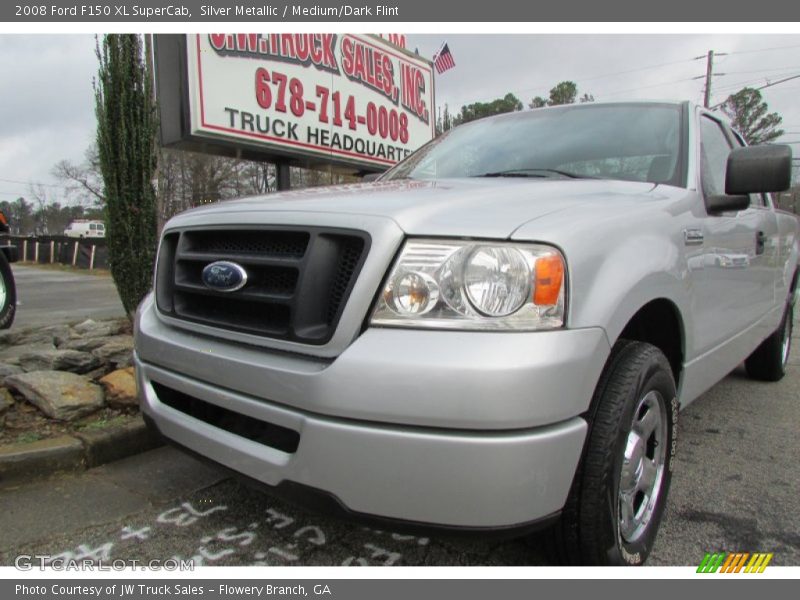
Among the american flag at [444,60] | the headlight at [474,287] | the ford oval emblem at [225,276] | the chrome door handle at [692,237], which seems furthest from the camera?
the american flag at [444,60]

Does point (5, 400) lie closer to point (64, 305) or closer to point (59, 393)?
point (59, 393)

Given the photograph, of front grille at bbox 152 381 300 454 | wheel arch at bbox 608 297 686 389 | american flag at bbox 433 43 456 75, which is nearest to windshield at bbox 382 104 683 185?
wheel arch at bbox 608 297 686 389

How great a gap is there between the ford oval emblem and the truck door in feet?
5.99

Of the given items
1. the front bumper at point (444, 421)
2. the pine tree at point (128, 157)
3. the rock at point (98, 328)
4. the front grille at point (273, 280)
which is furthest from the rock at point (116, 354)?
the front bumper at point (444, 421)

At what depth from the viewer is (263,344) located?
70.1 inches

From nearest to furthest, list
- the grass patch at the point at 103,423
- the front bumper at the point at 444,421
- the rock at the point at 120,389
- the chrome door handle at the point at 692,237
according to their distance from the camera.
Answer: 1. the front bumper at the point at 444,421
2. the chrome door handle at the point at 692,237
3. the grass patch at the point at 103,423
4. the rock at the point at 120,389

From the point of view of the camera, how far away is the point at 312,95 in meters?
6.31

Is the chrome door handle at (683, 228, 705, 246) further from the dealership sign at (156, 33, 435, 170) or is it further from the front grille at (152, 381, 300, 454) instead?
the dealership sign at (156, 33, 435, 170)

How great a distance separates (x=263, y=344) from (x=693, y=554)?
5.74 feet

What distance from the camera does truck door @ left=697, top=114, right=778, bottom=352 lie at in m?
2.50

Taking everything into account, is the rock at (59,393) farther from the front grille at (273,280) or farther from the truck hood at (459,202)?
the truck hood at (459,202)

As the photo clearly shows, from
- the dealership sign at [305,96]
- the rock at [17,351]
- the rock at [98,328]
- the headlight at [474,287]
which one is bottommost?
the rock at [17,351]

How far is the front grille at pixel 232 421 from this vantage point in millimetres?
1748

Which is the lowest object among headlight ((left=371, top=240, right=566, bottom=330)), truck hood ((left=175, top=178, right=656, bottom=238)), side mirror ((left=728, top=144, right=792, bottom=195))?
headlight ((left=371, top=240, right=566, bottom=330))
